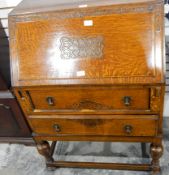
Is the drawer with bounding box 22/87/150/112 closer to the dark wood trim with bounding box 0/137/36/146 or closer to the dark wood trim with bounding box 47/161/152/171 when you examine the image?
the dark wood trim with bounding box 47/161/152/171

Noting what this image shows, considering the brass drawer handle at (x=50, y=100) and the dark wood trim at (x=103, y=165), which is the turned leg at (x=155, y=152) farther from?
the brass drawer handle at (x=50, y=100)

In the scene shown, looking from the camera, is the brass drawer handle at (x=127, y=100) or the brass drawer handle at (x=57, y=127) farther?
the brass drawer handle at (x=57, y=127)

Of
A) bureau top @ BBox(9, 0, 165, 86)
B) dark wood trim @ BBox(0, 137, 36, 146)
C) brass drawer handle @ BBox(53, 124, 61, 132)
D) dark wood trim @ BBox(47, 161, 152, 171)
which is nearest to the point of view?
bureau top @ BBox(9, 0, 165, 86)

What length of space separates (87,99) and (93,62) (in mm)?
214

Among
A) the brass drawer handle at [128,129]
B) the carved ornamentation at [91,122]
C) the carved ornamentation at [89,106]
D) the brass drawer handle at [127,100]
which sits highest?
the brass drawer handle at [127,100]

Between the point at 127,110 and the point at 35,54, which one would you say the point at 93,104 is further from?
the point at 35,54

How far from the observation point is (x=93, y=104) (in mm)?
1211

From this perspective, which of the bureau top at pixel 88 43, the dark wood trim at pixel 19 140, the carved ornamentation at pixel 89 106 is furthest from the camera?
→ the dark wood trim at pixel 19 140

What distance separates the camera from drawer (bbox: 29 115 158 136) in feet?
4.06

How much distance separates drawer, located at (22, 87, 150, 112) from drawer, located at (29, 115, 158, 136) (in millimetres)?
71

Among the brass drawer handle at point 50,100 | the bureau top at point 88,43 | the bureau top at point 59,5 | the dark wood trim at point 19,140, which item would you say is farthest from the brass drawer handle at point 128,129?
the dark wood trim at point 19,140

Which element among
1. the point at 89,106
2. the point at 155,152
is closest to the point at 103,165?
the point at 155,152

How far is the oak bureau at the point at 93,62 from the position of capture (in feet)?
3.49

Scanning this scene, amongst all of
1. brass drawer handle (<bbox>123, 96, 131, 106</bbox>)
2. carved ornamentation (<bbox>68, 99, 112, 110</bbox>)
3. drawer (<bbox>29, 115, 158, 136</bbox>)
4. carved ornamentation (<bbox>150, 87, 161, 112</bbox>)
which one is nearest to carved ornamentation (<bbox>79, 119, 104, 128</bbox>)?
drawer (<bbox>29, 115, 158, 136</bbox>)
